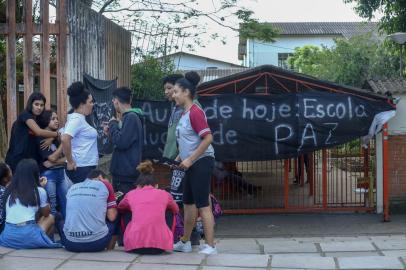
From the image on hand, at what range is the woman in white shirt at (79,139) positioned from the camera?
296 inches

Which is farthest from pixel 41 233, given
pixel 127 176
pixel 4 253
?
pixel 127 176

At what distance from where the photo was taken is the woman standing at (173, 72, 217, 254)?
21.9ft

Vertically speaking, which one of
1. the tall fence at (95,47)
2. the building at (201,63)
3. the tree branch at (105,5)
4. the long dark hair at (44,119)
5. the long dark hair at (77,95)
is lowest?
the long dark hair at (44,119)

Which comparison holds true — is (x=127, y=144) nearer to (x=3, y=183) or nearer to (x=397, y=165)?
(x=3, y=183)

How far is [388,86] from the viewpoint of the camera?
12.4 m

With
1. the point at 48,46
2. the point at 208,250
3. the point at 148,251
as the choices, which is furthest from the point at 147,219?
the point at 48,46

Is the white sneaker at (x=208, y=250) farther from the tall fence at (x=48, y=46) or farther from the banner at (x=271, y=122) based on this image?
the banner at (x=271, y=122)

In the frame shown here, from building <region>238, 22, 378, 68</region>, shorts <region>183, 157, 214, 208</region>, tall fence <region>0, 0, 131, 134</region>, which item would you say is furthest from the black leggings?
building <region>238, 22, 378, 68</region>

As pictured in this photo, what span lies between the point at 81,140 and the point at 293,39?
53841mm

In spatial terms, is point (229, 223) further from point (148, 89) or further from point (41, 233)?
point (148, 89)

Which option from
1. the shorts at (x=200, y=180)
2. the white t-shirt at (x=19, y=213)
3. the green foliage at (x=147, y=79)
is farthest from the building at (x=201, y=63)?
the shorts at (x=200, y=180)

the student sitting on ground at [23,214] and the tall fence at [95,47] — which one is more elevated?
the tall fence at [95,47]

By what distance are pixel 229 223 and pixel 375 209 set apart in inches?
109

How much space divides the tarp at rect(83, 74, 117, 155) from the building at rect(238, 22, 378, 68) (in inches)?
1784
